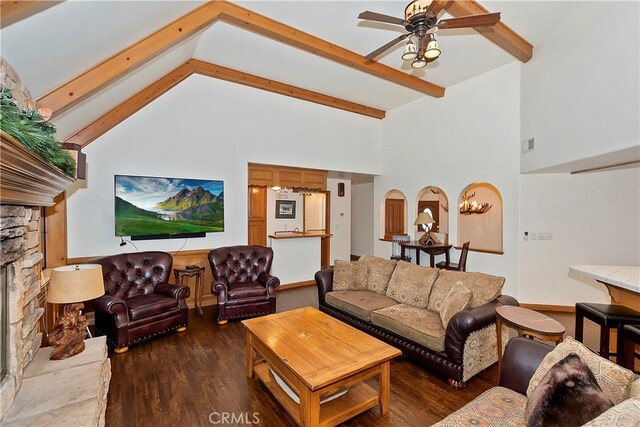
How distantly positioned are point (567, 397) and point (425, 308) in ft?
6.74

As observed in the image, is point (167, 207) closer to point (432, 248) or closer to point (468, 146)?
point (432, 248)

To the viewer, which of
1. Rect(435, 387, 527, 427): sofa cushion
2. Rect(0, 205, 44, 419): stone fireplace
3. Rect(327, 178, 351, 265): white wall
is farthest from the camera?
Rect(327, 178, 351, 265): white wall

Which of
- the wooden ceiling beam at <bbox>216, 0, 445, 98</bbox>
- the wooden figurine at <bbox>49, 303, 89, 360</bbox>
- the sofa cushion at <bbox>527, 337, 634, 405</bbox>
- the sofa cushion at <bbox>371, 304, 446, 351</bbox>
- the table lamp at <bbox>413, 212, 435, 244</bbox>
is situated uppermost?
the wooden ceiling beam at <bbox>216, 0, 445, 98</bbox>

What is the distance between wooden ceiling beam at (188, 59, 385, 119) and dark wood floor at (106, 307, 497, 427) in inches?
155

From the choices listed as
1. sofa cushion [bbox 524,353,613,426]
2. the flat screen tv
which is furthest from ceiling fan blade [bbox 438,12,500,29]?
the flat screen tv

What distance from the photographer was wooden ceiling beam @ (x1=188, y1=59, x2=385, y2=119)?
14.9 ft

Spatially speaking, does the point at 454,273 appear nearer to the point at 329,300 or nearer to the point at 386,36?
the point at 329,300

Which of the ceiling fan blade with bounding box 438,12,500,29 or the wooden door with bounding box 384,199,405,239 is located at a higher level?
the ceiling fan blade with bounding box 438,12,500,29

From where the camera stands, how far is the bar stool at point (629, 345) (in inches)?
83.8

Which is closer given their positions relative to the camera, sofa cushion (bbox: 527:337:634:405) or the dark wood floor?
sofa cushion (bbox: 527:337:634:405)

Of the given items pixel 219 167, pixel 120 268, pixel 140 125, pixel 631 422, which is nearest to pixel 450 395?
pixel 631 422

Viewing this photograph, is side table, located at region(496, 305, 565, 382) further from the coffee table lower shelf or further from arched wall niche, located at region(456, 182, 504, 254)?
arched wall niche, located at region(456, 182, 504, 254)

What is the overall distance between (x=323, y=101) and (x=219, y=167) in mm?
2450

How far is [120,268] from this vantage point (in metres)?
3.76
